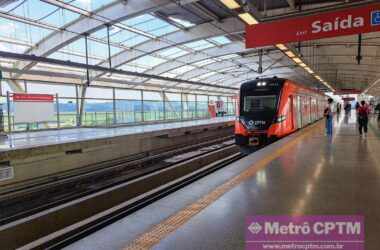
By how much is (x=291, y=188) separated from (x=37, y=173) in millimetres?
7221

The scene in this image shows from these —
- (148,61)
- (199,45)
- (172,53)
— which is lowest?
(148,61)

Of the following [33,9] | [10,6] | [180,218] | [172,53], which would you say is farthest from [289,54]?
[172,53]

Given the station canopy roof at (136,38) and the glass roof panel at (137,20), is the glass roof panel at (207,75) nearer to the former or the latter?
the station canopy roof at (136,38)

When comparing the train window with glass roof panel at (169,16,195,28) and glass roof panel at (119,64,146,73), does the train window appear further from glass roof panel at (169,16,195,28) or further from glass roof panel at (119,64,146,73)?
glass roof panel at (119,64,146,73)

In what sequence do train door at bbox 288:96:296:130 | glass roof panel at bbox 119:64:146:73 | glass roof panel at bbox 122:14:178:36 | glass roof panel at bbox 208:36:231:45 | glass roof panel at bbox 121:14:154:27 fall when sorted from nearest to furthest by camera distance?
train door at bbox 288:96:296:130
glass roof panel at bbox 121:14:154:27
glass roof panel at bbox 122:14:178:36
glass roof panel at bbox 208:36:231:45
glass roof panel at bbox 119:64:146:73

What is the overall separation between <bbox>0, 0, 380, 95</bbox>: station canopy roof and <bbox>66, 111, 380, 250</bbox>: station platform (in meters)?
3.64

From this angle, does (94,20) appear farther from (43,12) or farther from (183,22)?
(183,22)

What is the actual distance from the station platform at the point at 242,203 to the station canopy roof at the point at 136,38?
364 cm

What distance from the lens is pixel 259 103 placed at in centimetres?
1076

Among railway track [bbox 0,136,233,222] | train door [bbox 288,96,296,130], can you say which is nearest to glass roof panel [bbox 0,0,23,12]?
railway track [bbox 0,136,233,222]

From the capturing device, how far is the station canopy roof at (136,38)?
45.6 ft

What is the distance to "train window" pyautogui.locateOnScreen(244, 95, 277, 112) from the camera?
10445 mm

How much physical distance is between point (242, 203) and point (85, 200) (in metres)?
4.25

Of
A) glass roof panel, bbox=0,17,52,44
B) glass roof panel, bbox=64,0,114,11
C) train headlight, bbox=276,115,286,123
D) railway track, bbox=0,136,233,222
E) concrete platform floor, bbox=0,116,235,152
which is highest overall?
glass roof panel, bbox=64,0,114,11
